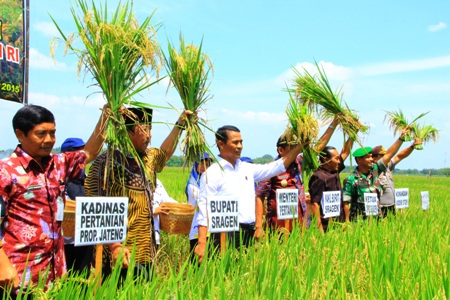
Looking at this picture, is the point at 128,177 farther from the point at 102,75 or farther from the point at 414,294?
the point at 414,294

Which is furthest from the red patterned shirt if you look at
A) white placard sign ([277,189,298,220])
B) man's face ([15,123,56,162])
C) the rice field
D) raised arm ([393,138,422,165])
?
raised arm ([393,138,422,165])

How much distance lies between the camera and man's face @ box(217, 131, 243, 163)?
3.31 m

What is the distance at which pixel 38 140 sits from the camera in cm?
204

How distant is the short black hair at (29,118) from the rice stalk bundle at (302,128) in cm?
198

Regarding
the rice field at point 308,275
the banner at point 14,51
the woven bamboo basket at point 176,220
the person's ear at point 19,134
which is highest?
the banner at point 14,51

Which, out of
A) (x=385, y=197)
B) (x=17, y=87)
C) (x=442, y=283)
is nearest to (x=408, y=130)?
(x=385, y=197)

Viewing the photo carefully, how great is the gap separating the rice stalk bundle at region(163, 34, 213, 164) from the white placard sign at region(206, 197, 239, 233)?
0.34m

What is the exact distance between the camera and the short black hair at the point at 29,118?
2.04 metres

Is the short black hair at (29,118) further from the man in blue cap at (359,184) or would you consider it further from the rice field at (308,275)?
the man in blue cap at (359,184)

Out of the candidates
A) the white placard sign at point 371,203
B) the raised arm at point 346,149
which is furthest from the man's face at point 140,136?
the white placard sign at point 371,203

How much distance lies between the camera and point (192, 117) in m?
2.64

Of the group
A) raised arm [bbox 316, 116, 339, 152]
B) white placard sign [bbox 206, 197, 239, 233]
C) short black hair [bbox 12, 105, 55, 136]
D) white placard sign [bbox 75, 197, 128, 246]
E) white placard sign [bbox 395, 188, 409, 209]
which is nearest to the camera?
short black hair [bbox 12, 105, 55, 136]

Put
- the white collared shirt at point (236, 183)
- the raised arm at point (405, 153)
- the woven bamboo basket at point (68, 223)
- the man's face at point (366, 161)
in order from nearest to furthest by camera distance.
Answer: the woven bamboo basket at point (68, 223) → the white collared shirt at point (236, 183) → the man's face at point (366, 161) → the raised arm at point (405, 153)

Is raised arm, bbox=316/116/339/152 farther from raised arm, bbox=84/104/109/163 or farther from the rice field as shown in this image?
raised arm, bbox=84/104/109/163
